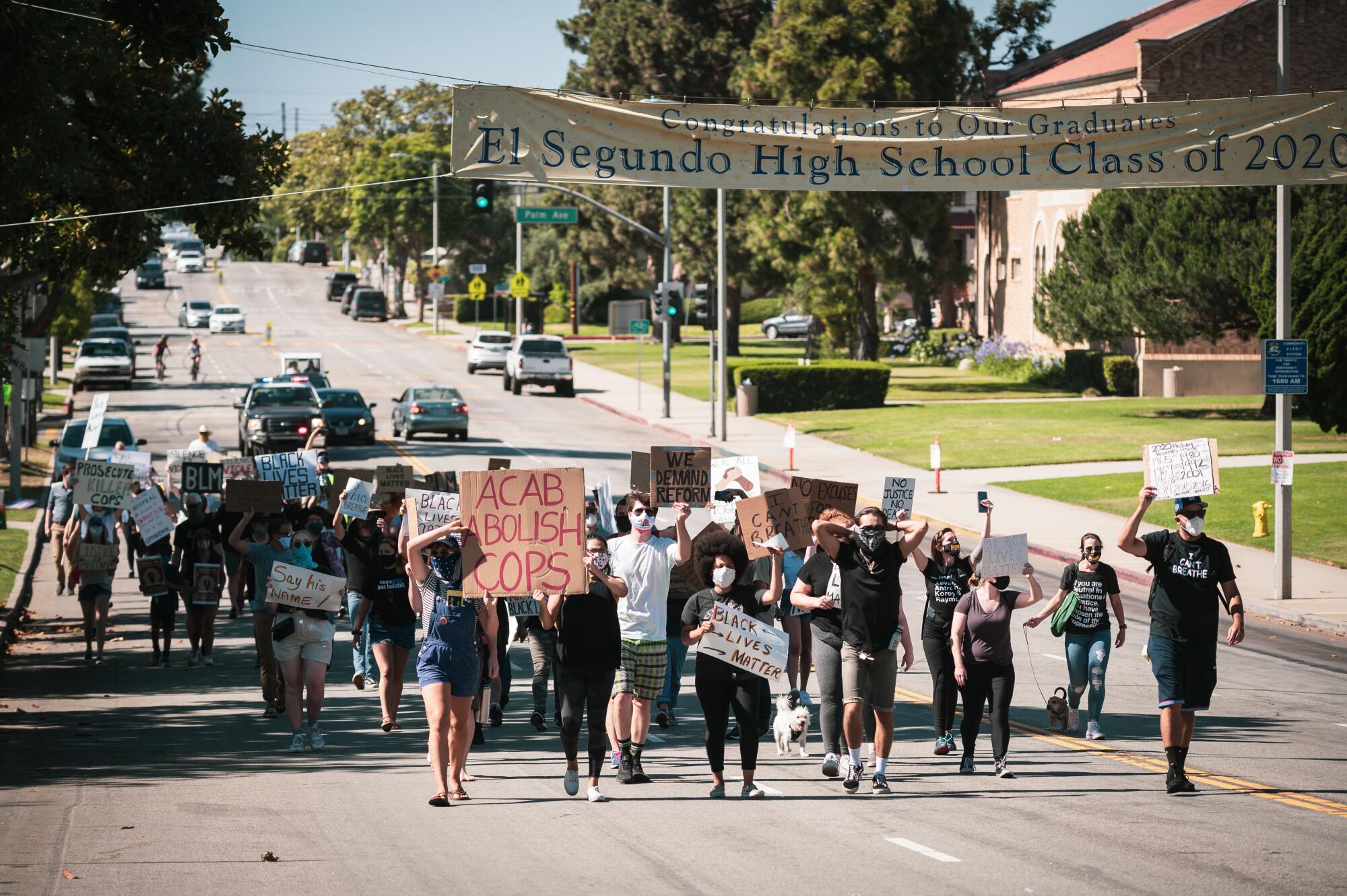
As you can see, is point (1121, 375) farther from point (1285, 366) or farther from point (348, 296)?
point (348, 296)

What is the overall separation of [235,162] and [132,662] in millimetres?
8346

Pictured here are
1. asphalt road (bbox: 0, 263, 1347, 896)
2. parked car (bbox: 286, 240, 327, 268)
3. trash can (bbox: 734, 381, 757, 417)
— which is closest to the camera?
asphalt road (bbox: 0, 263, 1347, 896)

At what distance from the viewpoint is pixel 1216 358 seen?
54188mm

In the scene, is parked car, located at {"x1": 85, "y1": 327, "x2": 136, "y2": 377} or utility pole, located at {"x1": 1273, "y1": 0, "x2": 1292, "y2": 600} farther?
parked car, located at {"x1": 85, "y1": 327, "x2": 136, "y2": 377}

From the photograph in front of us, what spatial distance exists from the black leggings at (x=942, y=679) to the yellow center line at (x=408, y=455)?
2121cm

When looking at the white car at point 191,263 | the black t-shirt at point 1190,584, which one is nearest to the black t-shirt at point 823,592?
the black t-shirt at point 1190,584

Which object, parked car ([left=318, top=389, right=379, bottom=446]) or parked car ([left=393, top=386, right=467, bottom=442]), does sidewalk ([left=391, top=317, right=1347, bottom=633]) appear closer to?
parked car ([left=393, top=386, right=467, bottom=442])

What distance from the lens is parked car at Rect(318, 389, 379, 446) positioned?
40781 millimetres

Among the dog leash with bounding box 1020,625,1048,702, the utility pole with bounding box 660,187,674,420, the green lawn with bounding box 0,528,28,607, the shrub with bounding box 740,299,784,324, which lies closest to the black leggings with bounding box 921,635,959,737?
the dog leash with bounding box 1020,625,1048,702

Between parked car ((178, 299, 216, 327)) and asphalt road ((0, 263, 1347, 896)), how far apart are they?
7734cm

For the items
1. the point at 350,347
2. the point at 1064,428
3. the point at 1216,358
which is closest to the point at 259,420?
the point at 1064,428

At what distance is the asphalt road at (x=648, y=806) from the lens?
9.18 meters

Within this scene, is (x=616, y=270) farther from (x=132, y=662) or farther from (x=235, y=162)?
(x=132, y=662)

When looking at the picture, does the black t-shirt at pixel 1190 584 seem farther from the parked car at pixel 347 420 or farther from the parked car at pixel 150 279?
the parked car at pixel 150 279
